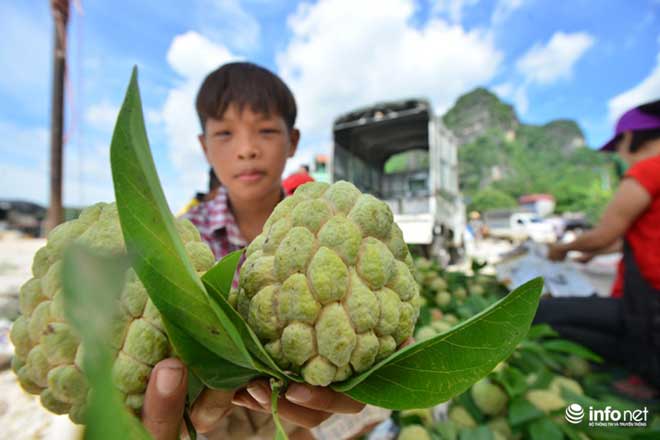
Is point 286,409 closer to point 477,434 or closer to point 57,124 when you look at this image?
point 477,434

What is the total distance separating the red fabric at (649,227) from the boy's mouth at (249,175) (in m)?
2.33

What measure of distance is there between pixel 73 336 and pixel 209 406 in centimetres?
28

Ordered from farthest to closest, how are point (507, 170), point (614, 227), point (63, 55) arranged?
point (507, 170) < point (63, 55) < point (614, 227)

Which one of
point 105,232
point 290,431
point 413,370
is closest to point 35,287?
point 105,232

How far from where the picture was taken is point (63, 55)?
4105 mm

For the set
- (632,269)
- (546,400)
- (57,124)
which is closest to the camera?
(546,400)

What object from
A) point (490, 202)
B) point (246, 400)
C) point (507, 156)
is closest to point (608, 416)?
point (246, 400)

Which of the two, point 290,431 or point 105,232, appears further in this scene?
point 290,431

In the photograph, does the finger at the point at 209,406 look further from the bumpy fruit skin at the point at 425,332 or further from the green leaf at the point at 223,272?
the bumpy fruit skin at the point at 425,332

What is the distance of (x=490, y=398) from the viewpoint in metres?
1.75

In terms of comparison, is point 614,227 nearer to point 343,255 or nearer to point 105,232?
point 343,255

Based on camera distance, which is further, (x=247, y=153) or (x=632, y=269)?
(x=632, y=269)

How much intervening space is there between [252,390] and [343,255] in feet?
1.00

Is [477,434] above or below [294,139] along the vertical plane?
below
